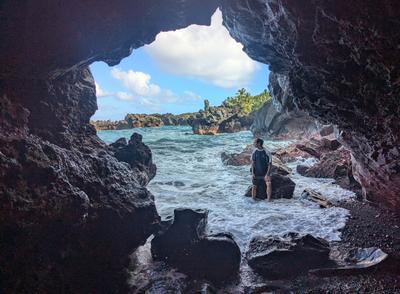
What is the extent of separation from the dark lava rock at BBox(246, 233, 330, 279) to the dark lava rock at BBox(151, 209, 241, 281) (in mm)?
379

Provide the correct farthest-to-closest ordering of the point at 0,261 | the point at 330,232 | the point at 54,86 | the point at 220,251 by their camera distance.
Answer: the point at 330,232, the point at 54,86, the point at 220,251, the point at 0,261

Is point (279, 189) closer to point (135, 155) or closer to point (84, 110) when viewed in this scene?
point (135, 155)

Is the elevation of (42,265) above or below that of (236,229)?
above

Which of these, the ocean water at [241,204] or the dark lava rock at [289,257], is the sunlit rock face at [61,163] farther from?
the ocean water at [241,204]

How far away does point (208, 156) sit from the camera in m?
19.7

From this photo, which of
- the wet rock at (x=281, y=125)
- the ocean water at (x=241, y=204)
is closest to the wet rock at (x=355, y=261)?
the ocean water at (x=241, y=204)

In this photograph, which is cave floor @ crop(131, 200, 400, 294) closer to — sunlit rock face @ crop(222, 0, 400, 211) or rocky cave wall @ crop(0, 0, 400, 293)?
rocky cave wall @ crop(0, 0, 400, 293)

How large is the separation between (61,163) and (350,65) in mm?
4447

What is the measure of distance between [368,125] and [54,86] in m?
5.60

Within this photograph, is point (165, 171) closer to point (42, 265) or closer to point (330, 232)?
point (330, 232)

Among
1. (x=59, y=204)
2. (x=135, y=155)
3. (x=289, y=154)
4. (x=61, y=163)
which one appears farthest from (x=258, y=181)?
(x=289, y=154)

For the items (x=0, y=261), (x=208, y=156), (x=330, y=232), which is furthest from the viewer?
(x=208, y=156)

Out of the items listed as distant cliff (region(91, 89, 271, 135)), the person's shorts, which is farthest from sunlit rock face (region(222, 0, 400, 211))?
distant cliff (region(91, 89, 271, 135))

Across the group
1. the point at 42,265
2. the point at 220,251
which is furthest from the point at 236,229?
the point at 42,265
